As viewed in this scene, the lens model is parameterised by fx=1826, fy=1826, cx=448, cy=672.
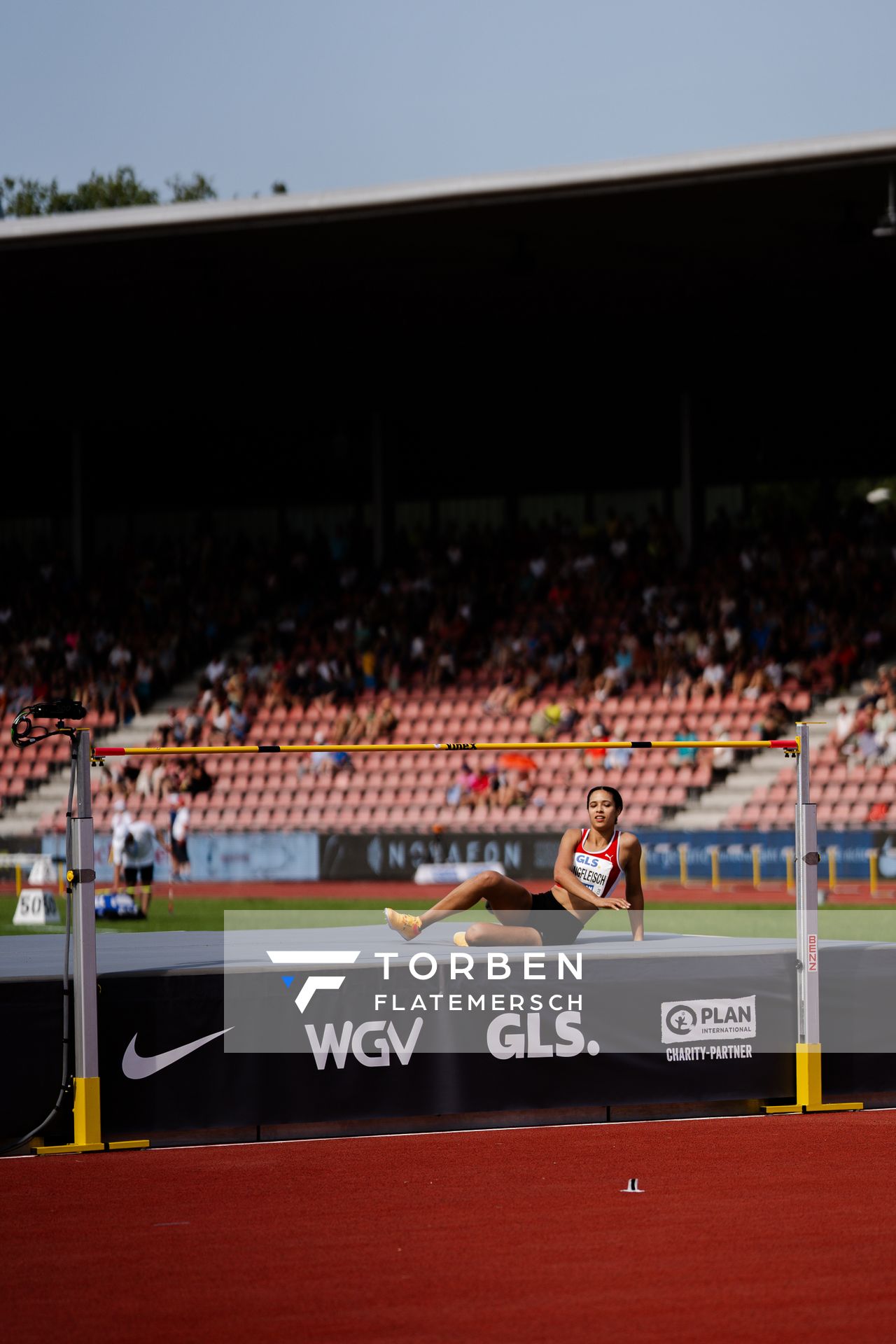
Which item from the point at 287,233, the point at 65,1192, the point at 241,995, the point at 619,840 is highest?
the point at 287,233

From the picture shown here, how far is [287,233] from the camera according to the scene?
24281 millimetres

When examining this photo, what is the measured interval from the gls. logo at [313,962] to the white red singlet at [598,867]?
143 cm

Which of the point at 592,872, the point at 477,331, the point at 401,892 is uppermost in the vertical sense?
the point at 477,331

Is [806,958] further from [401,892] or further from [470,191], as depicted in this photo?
[470,191]

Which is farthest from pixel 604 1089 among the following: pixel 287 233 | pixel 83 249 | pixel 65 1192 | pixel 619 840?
pixel 83 249

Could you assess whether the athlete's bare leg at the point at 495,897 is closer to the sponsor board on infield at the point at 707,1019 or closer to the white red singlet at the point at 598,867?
the white red singlet at the point at 598,867

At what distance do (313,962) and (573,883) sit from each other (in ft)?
5.18

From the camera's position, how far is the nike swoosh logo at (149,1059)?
9.77 m

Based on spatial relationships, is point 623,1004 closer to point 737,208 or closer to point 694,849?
point 694,849

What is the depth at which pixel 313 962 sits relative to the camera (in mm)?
10227

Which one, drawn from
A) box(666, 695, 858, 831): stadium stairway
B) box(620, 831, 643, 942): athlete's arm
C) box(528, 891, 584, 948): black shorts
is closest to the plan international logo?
box(528, 891, 584, 948): black shorts

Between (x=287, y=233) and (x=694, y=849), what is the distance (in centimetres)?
978

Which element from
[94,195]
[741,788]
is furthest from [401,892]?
[94,195]

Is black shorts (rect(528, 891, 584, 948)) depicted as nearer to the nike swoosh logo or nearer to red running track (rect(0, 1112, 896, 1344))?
red running track (rect(0, 1112, 896, 1344))
